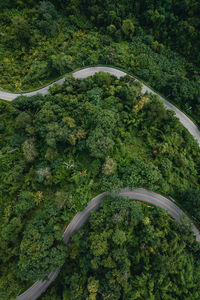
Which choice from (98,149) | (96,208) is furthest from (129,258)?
(98,149)

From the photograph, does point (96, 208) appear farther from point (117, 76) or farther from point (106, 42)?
point (106, 42)

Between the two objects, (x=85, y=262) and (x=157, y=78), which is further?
(x=157, y=78)

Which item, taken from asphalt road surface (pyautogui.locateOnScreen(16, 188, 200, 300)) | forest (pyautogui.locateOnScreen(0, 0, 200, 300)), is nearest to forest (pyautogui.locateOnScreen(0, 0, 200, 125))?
forest (pyautogui.locateOnScreen(0, 0, 200, 300))

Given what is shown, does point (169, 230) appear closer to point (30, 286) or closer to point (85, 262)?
point (85, 262)

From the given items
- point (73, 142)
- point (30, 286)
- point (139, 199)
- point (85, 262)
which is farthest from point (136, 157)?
point (30, 286)

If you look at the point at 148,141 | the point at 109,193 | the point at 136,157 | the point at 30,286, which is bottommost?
the point at 30,286

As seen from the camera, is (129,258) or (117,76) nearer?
(129,258)
